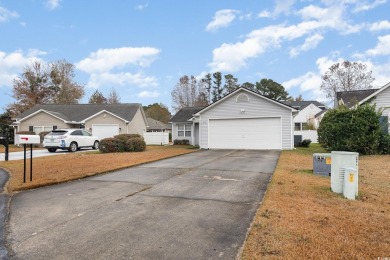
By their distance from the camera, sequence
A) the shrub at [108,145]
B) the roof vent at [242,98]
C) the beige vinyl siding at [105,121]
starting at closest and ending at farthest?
1. the shrub at [108,145]
2. the roof vent at [242,98]
3. the beige vinyl siding at [105,121]

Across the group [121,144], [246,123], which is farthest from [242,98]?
[121,144]

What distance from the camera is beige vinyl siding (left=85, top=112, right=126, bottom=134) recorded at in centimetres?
3162

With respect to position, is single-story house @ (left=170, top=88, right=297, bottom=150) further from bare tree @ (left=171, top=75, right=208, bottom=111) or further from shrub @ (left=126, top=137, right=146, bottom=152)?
bare tree @ (left=171, top=75, right=208, bottom=111)

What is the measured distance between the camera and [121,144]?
20.2 m

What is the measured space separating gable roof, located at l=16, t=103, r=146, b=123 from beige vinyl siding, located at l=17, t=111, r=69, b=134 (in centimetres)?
42

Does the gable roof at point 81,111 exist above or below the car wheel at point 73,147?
above

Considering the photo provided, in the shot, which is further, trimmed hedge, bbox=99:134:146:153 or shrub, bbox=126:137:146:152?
shrub, bbox=126:137:146:152

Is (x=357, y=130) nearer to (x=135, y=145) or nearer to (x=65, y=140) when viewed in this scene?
(x=135, y=145)

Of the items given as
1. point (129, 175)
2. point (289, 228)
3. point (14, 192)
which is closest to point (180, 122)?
point (129, 175)

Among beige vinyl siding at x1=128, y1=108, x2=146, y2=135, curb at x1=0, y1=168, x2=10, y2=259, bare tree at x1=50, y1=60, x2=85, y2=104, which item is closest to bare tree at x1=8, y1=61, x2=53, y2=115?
bare tree at x1=50, y1=60, x2=85, y2=104

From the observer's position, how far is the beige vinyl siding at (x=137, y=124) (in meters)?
33.0

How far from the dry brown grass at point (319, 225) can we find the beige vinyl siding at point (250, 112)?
526 inches

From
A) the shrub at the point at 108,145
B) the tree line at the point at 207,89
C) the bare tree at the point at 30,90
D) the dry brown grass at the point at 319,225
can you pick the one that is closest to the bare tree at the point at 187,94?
the tree line at the point at 207,89

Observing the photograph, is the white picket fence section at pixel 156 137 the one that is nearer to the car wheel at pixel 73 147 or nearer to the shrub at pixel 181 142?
the shrub at pixel 181 142
